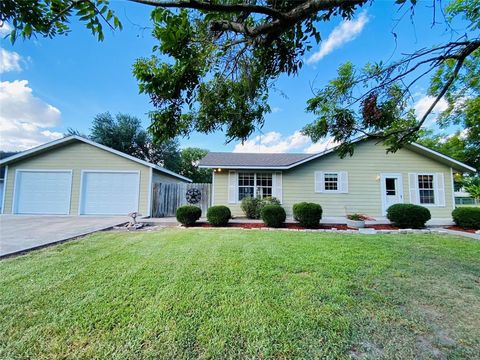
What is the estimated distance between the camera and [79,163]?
38.2 ft

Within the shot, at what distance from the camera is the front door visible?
36.8 feet

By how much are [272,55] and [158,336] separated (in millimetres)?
3392

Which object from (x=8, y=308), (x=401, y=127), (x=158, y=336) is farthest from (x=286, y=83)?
(x=8, y=308)

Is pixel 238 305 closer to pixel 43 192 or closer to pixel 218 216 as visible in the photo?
pixel 218 216

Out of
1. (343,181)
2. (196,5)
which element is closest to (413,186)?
(343,181)

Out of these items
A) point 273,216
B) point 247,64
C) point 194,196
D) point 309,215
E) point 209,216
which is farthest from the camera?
point 194,196

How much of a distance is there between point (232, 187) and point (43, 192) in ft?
33.1

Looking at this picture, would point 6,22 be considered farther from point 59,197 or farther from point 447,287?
point 59,197

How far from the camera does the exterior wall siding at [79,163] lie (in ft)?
37.7

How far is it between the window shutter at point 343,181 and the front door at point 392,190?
186cm

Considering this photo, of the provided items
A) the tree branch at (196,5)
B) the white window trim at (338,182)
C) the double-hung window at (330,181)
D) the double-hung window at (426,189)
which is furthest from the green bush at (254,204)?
the tree branch at (196,5)

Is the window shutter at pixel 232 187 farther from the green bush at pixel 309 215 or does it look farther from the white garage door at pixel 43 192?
the white garage door at pixel 43 192

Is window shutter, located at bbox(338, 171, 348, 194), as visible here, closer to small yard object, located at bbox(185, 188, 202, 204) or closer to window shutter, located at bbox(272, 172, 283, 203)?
window shutter, located at bbox(272, 172, 283, 203)

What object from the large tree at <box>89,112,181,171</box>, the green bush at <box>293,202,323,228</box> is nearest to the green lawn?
the green bush at <box>293,202,323,228</box>
